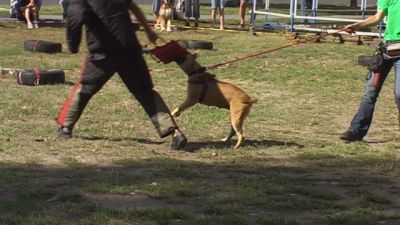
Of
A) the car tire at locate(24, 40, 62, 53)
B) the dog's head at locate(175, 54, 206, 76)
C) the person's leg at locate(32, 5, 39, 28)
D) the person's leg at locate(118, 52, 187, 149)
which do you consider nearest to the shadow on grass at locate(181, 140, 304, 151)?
the person's leg at locate(118, 52, 187, 149)

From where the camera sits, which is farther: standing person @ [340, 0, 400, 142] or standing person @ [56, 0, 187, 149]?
standing person @ [340, 0, 400, 142]

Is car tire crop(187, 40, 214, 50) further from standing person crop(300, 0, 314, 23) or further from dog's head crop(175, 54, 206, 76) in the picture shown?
dog's head crop(175, 54, 206, 76)

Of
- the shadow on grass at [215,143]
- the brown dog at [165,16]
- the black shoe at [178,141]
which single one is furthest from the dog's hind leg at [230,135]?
the brown dog at [165,16]

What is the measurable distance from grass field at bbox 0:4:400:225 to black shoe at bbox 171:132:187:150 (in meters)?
0.10

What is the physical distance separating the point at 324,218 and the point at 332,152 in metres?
2.38

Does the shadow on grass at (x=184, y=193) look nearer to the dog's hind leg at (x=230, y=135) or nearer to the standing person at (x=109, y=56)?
the standing person at (x=109, y=56)

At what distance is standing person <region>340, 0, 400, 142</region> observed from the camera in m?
7.65

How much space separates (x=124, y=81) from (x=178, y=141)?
79 cm

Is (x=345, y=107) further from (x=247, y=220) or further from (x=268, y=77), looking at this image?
(x=247, y=220)

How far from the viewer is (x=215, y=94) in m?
7.45

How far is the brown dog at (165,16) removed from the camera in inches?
778

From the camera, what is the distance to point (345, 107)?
1030 cm

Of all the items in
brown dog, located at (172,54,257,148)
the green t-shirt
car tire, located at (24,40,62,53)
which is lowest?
car tire, located at (24,40,62,53)

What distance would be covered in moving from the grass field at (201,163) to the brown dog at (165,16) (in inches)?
309
